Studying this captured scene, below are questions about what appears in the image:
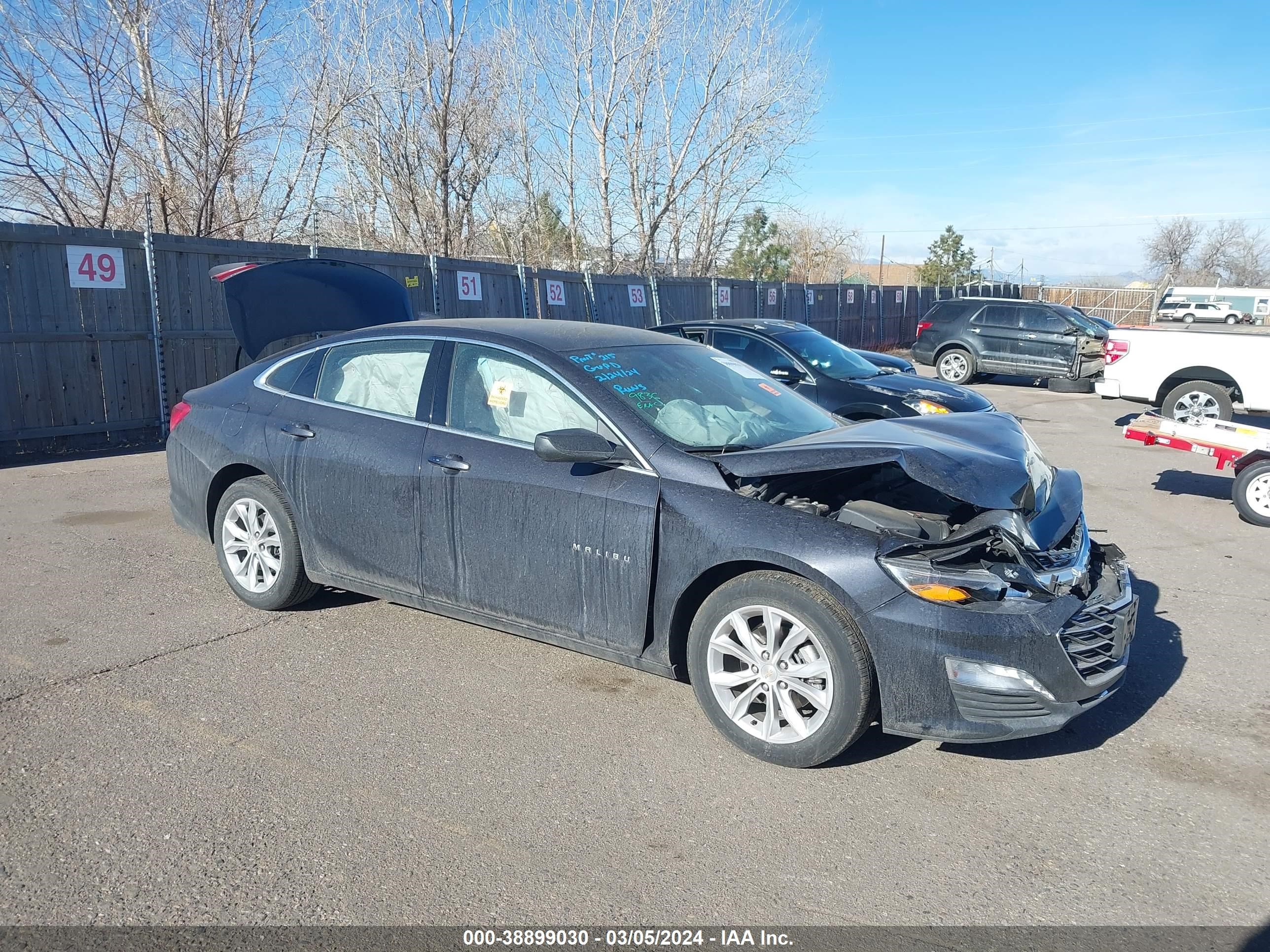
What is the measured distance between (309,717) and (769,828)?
198 cm

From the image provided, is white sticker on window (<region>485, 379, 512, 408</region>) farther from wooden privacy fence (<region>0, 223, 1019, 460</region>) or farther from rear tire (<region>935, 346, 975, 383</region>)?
rear tire (<region>935, 346, 975, 383</region>)

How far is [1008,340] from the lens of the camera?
19.5m

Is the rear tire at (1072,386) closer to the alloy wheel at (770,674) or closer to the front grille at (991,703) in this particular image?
the front grille at (991,703)

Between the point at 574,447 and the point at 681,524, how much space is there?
546 millimetres

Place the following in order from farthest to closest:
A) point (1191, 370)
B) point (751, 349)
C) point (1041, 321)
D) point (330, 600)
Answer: point (1041, 321), point (1191, 370), point (751, 349), point (330, 600)

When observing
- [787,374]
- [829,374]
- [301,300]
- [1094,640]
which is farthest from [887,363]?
[1094,640]

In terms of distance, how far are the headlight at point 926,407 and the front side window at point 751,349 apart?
1.40 meters

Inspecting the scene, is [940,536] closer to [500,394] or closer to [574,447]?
[574,447]

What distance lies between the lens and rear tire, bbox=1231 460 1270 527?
26.4 feet

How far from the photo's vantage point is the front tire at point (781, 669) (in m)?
3.62

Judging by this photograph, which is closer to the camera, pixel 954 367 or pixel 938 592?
pixel 938 592

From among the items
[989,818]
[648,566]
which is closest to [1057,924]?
[989,818]

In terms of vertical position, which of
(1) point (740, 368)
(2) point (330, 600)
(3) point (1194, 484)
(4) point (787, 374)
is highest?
(1) point (740, 368)

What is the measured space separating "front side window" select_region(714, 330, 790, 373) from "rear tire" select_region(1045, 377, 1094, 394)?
11.0m
